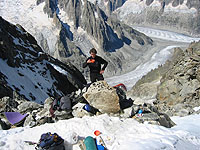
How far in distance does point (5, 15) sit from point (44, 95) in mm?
160480

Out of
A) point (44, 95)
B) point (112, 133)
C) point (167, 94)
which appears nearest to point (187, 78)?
point (167, 94)

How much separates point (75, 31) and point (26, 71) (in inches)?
5833

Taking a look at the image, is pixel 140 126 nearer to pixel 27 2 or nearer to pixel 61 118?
pixel 61 118

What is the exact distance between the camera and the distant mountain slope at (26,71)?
23.7 metres

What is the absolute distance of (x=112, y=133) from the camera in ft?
21.8

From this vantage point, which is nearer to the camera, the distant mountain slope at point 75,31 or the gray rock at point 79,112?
the gray rock at point 79,112

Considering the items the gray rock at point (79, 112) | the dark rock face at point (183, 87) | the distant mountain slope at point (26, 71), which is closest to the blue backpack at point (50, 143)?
the gray rock at point (79, 112)

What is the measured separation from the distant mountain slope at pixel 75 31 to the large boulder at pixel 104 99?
129024 mm

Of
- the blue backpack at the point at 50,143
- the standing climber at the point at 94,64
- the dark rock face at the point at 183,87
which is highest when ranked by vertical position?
the standing climber at the point at 94,64

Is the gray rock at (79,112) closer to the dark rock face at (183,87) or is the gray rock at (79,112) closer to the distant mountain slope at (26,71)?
the dark rock face at (183,87)

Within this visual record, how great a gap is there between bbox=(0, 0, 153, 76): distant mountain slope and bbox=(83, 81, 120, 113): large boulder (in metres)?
129

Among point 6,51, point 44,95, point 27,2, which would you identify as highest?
point 27,2

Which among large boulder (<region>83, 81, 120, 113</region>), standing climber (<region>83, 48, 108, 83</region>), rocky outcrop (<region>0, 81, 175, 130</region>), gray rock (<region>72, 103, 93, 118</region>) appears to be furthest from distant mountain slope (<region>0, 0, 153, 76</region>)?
gray rock (<region>72, 103, 93, 118</region>)

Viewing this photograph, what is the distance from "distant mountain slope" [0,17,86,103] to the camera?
23.7 meters
